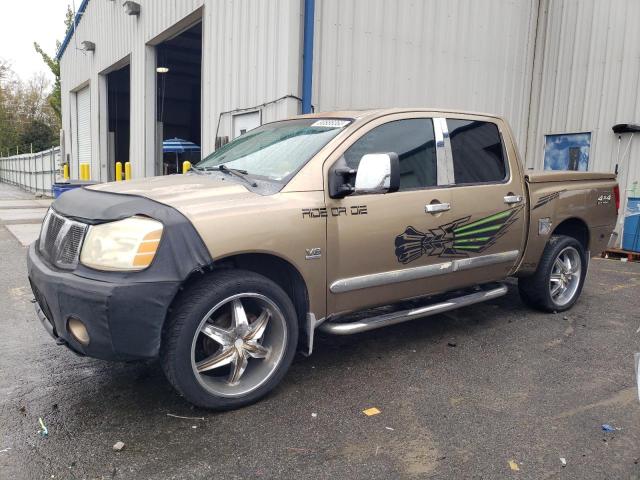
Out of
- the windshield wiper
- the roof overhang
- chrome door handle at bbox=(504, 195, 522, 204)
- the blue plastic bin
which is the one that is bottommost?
the blue plastic bin

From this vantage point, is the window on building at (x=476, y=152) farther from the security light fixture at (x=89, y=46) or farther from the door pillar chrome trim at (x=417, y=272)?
the security light fixture at (x=89, y=46)

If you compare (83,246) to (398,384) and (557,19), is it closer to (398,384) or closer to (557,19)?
(398,384)

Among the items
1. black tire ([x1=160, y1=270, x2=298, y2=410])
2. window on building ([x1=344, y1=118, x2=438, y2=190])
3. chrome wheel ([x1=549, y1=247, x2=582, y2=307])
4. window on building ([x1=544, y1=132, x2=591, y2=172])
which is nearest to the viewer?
black tire ([x1=160, y1=270, x2=298, y2=410])

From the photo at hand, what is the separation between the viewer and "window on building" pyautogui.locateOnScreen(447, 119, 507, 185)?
4355 millimetres

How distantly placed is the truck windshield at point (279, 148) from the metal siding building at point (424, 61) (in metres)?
3.45

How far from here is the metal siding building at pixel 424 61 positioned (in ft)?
26.4

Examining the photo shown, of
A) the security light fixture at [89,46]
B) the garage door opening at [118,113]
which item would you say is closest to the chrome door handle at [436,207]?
the garage door opening at [118,113]

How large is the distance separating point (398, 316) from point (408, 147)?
128cm

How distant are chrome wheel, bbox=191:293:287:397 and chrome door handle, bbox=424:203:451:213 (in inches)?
55.5

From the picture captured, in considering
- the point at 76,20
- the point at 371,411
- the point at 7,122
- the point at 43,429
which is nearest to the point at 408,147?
the point at 371,411

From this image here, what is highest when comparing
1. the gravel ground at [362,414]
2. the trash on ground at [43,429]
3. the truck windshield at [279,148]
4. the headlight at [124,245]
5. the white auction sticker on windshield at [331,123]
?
the white auction sticker on windshield at [331,123]

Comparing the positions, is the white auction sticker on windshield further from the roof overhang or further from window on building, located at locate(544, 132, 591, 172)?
the roof overhang

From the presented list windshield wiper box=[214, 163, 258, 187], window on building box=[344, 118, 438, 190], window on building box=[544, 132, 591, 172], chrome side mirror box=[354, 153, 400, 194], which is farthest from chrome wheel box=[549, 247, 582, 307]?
window on building box=[544, 132, 591, 172]

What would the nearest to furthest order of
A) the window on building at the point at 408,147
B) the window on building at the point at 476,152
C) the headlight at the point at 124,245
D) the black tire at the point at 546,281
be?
the headlight at the point at 124,245, the window on building at the point at 408,147, the window on building at the point at 476,152, the black tire at the point at 546,281
